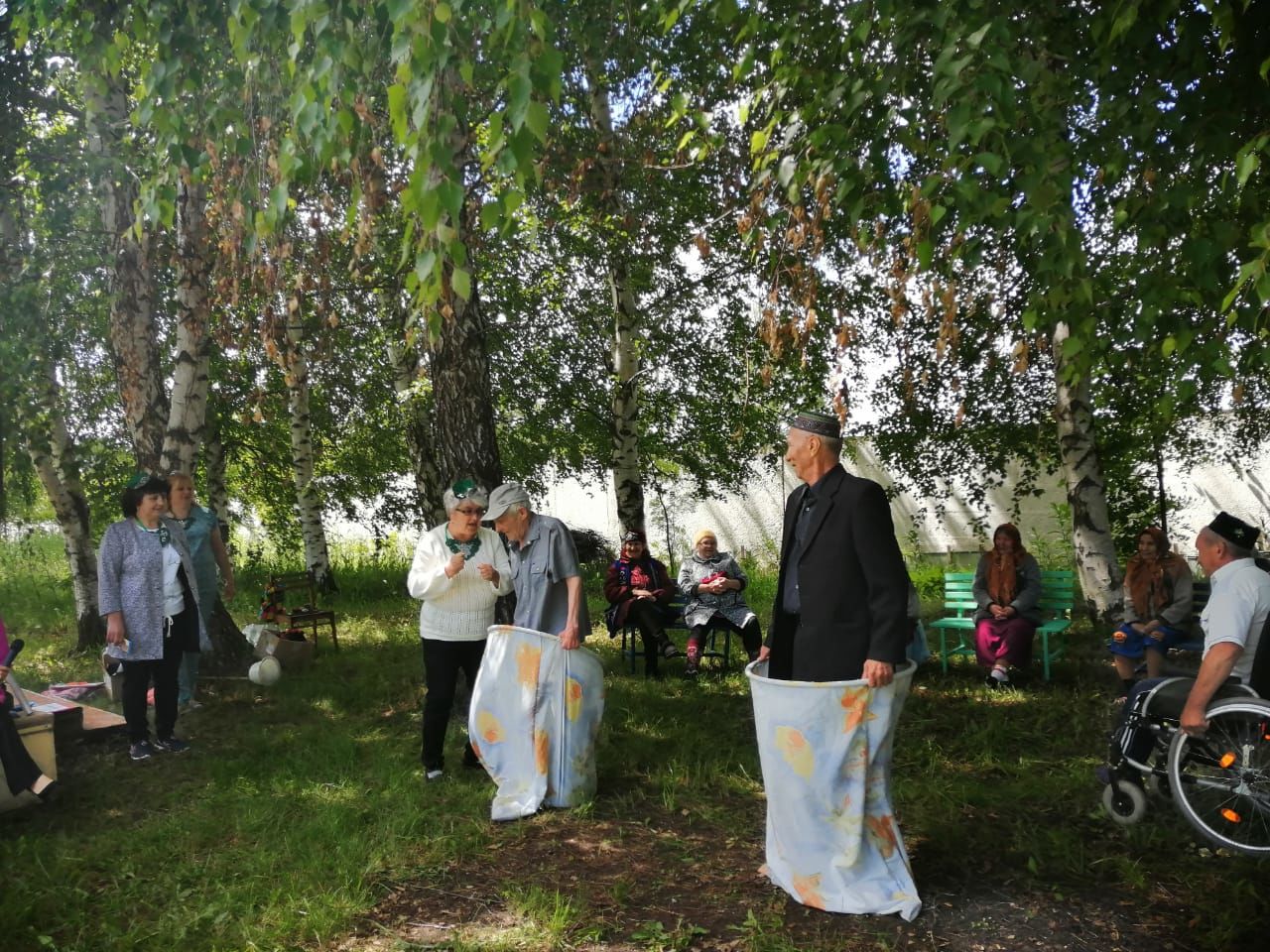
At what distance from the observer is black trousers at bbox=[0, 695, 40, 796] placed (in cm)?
475

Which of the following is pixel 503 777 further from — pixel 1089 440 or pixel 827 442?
pixel 1089 440

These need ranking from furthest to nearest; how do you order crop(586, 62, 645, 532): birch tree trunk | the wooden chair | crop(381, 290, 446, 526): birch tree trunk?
crop(381, 290, 446, 526): birch tree trunk < crop(586, 62, 645, 532): birch tree trunk < the wooden chair

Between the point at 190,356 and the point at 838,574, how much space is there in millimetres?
6145

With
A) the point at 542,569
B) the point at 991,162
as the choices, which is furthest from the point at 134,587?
the point at 991,162

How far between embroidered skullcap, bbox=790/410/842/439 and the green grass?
5.72 feet

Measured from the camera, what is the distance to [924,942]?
3.29 m

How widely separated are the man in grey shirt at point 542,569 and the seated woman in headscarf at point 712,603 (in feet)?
9.57

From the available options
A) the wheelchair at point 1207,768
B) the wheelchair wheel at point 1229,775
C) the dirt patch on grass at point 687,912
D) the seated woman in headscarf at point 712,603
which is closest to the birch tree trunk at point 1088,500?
the seated woman in headscarf at point 712,603

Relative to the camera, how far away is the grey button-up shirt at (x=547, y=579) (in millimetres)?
4797

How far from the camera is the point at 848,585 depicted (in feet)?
11.8

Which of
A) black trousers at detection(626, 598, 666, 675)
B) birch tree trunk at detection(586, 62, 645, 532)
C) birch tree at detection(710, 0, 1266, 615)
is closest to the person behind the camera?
birch tree at detection(710, 0, 1266, 615)

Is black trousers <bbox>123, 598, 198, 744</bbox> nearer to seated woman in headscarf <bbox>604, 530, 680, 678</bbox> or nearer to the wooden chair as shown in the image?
the wooden chair

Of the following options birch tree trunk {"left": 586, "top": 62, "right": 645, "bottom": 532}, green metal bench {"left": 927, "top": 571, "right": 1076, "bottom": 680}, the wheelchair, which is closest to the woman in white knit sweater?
the wheelchair

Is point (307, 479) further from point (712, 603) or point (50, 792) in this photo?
point (50, 792)
